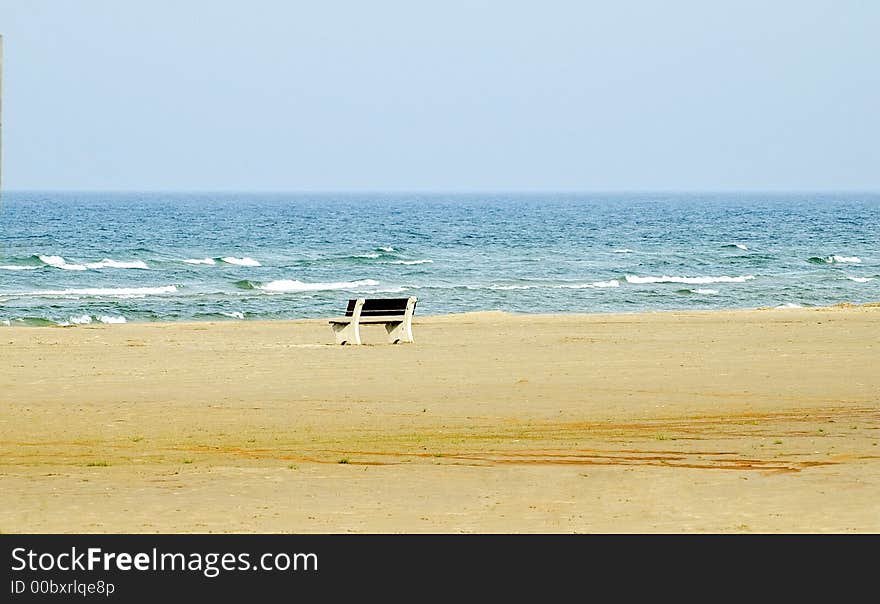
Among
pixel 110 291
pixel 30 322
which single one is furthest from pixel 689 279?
pixel 30 322

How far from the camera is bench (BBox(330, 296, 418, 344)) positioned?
1891 centimetres

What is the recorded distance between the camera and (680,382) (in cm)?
1448

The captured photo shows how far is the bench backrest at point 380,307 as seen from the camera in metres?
19.0

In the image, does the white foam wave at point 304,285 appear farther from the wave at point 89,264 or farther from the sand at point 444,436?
the sand at point 444,436

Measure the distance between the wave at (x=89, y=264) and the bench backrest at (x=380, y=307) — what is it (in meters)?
28.7

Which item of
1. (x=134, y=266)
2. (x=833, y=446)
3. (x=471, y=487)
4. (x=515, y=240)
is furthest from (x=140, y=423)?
(x=515, y=240)

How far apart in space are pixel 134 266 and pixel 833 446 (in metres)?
39.6

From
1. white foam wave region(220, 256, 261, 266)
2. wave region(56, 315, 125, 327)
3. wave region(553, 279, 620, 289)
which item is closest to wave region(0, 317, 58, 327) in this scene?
wave region(56, 315, 125, 327)

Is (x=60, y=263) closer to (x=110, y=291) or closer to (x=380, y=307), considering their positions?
(x=110, y=291)

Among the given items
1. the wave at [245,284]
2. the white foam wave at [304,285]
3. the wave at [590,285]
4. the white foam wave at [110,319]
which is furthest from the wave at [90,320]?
the wave at [590,285]

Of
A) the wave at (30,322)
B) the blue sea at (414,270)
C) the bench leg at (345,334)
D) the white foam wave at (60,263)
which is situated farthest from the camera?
the white foam wave at (60,263)

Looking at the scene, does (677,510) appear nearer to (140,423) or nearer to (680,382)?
(140,423)

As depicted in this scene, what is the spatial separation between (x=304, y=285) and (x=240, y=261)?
34.3 feet

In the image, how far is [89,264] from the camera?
48.2 meters
